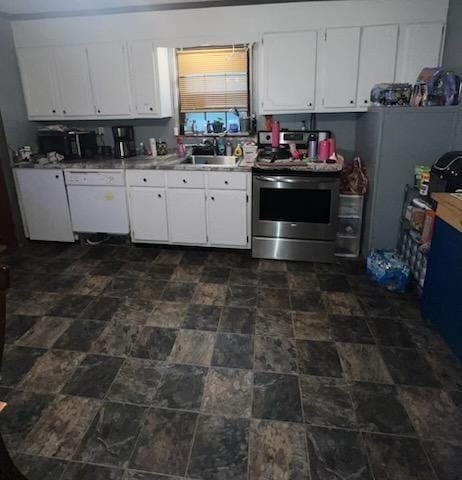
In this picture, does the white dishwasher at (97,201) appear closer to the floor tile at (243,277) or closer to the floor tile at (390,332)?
the floor tile at (243,277)

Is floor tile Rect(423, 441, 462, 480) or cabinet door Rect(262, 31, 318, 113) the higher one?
cabinet door Rect(262, 31, 318, 113)

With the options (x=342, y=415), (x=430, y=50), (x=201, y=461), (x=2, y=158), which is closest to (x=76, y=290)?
(x=2, y=158)

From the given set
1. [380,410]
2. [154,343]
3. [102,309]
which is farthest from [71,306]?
[380,410]

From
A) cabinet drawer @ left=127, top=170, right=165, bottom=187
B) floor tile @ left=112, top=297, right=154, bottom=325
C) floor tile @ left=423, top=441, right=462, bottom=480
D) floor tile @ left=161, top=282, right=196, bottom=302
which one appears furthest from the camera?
cabinet drawer @ left=127, top=170, right=165, bottom=187

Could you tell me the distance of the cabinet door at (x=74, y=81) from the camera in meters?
3.51

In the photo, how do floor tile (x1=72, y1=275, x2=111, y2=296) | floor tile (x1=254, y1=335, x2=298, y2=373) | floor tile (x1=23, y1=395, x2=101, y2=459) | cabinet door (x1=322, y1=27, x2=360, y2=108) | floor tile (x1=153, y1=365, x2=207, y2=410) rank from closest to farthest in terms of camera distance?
floor tile (x1=23, y1=395, x2=101, y2=459), floor tile (x1=153, y1=365, x2=207, y2=410), floor tile (x1=254, y1=335, x2=298, y2=373), floor tile (x1=72, y1=275, x2=111, y2=296), cabinet door (x1=322, y1=27, x2=360, y2=108)

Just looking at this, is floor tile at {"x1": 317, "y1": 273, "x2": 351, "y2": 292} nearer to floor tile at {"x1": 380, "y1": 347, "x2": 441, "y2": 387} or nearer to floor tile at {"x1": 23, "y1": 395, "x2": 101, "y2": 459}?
floor tile at {"x1": 380, "y1": 347, "x2": 441, "y2": 387}

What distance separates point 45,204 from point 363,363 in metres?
3.38

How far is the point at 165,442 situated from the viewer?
1580 millimetres

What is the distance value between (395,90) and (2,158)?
3.71 meters

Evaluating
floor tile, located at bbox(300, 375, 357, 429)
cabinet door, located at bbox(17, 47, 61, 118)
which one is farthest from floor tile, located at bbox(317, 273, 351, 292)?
cabinet door, located at bbox(17, 47, 61, 118)

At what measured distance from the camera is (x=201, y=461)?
1492 mm

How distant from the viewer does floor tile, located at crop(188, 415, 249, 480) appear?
145cm

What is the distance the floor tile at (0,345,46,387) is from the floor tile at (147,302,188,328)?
725 mm
